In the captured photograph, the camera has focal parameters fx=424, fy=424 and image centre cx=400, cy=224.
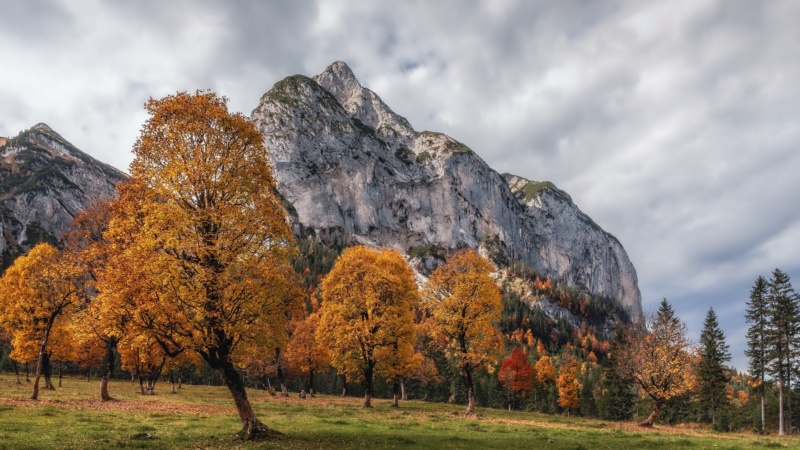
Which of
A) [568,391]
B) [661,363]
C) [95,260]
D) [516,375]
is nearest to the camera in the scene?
[95,260]

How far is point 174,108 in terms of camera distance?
70.9 ft

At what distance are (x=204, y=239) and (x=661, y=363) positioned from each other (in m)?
45.3

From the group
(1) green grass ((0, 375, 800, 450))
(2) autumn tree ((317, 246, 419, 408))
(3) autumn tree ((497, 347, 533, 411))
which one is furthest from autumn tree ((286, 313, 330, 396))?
(3) autumn tree ((497, 347, 533, 411))

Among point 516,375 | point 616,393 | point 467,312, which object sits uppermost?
point 467,312

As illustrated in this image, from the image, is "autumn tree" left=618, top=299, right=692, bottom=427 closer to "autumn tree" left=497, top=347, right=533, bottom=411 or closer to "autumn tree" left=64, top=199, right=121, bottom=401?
"autumn tree" left=64, top=199, right=121, bottom=401

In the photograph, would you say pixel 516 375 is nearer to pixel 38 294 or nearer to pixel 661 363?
pixel 661 363

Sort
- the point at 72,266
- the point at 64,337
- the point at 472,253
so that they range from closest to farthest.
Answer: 1. the point at 72,266
2. the point at 472,253
3. the point at 64,337

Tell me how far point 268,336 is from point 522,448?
47.5ft

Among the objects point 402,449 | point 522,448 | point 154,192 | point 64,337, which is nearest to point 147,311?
point 154,192

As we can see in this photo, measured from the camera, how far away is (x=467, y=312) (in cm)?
4475

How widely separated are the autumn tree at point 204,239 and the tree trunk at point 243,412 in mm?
49

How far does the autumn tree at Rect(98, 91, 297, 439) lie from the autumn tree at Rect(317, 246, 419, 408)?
2321 centimetres

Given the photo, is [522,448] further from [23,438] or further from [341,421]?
[23,438]

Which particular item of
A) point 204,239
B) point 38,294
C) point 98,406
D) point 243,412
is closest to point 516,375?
point 98,406
